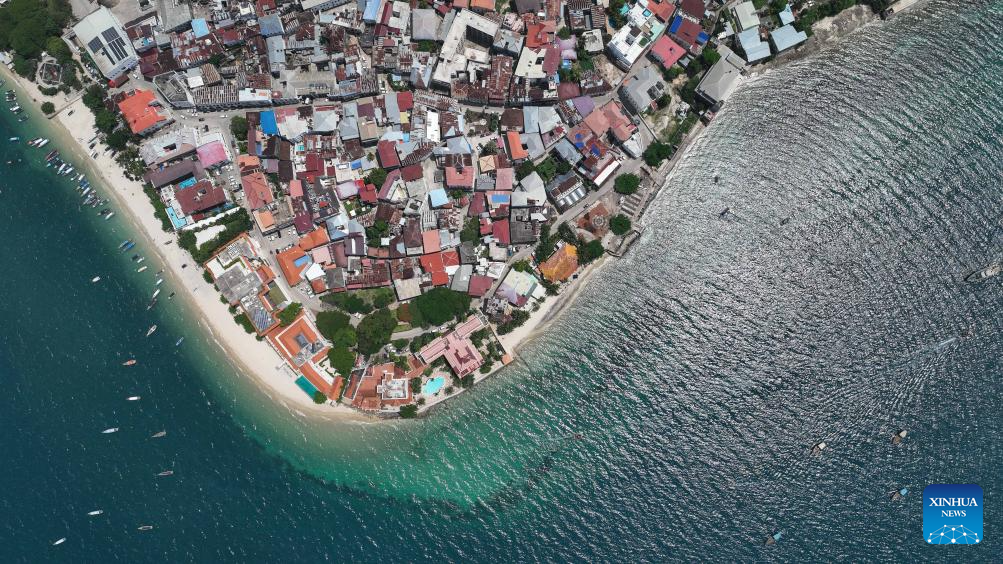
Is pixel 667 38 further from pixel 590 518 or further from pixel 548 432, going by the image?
pixel 590 518

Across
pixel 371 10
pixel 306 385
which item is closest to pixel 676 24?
pixel 371 10

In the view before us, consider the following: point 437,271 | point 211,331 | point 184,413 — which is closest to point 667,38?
point 437,271

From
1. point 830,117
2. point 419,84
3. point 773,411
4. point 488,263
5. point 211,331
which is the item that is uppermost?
point 419,84

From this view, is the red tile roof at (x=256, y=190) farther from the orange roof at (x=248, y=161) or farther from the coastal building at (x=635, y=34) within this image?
the coastal building at (x=635, y=34)

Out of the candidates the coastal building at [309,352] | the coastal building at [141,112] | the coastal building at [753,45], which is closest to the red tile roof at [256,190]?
the coastal building at [141,112]

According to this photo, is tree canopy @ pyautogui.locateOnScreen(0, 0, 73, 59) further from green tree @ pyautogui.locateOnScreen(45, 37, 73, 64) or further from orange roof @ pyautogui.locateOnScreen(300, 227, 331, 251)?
orange roof @ pyautogui.locateOnScreen(300, 227, 331, 251)
